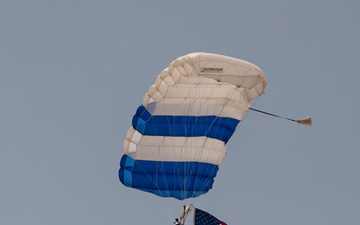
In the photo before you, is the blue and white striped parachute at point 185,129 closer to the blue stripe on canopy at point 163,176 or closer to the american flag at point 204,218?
the blue stripe on canopy at point 163,176

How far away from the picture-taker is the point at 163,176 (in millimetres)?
46469

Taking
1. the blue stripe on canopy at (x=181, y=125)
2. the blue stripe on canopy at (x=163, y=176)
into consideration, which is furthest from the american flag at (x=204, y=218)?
the blue stripe on canopy at (x=181, y=125)

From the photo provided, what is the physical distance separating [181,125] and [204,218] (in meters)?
3.29

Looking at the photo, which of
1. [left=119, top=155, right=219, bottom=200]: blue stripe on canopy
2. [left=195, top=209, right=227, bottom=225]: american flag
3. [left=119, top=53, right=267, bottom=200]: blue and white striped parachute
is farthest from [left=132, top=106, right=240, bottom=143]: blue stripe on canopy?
[left=195, top=209, right=227, bottom=225]: american flag

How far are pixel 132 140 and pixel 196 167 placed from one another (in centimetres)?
247

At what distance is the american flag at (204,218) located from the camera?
45375 mm

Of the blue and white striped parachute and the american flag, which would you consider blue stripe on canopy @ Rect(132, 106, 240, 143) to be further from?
the american flag

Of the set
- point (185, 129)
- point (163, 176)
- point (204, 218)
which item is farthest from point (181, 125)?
point (204, 218)

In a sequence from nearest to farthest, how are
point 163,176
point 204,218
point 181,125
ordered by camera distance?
point 204,218 < point 181,125 < point 163,176

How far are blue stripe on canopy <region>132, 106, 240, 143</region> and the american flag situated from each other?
2749 mm

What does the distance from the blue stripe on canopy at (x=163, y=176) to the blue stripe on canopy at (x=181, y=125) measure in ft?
3.63

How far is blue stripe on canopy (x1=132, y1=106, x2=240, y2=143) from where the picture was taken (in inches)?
1794

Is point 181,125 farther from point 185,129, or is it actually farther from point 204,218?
point 204,218

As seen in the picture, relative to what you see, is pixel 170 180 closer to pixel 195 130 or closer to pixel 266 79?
pixel 195 130
